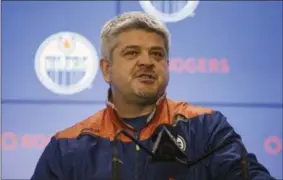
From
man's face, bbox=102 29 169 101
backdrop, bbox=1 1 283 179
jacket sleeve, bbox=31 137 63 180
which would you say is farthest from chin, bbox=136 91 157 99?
backdrop, bbox=1 1 283 179

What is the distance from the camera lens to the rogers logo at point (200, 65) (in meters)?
1.60

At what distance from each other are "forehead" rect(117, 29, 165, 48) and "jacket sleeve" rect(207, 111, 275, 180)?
8.5 inches

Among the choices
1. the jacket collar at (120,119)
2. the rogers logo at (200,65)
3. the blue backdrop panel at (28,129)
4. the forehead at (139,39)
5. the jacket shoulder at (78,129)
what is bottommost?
the blue backdrop panel at (28,129)

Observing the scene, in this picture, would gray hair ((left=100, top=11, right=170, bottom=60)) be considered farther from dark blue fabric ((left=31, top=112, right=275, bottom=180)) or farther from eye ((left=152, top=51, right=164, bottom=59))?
dark blue fabric ((left=31, top=112, right=275, bottom=180))

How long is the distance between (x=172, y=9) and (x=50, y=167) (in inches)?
35.6

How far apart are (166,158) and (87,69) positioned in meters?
0.91

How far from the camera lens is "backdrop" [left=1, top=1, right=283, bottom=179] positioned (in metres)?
1.59

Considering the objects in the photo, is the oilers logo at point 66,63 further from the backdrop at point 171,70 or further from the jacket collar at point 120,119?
the jacket collar at point 120,119

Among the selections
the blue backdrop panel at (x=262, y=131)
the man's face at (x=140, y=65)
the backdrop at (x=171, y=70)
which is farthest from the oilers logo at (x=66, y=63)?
the man's face at (x=140, y=65)

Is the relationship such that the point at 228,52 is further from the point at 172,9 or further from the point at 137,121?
the point at 137,121

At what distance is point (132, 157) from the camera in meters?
0.93

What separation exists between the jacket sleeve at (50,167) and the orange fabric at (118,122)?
0.15 ft

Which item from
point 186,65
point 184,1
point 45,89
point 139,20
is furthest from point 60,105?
point 139,20

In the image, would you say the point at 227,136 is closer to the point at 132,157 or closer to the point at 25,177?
the point at 132,157
